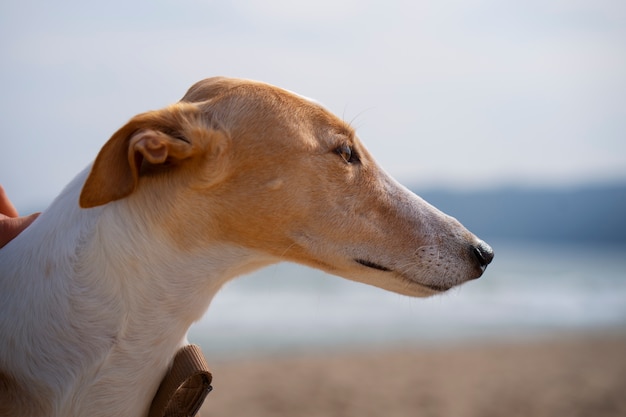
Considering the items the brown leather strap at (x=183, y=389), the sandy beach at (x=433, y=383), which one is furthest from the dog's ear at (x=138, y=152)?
the sandy beach at (x=433, y=383)

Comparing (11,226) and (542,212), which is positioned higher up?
(542,212)

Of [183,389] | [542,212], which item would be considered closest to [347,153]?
[183,389]

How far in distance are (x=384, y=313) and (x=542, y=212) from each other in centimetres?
4334

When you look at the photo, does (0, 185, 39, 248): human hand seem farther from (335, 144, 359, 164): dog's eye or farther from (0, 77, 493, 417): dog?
(335, 144, 359, 164): dog's eye

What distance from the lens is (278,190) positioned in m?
2.40

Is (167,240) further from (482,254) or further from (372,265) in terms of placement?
(482,254)

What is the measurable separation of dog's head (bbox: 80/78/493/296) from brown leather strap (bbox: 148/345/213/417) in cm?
40

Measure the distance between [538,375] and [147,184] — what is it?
910 cm

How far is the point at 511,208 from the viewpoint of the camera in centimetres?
5672

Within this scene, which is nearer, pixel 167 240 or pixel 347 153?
pixel 167 240

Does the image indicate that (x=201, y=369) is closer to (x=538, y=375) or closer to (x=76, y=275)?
(x=76, y=275)

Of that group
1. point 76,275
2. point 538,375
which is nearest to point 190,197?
point 76,275

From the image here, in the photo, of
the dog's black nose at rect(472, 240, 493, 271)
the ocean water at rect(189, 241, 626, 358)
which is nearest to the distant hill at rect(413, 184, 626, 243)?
the ocean water at rect(189, 241, 626, 358)

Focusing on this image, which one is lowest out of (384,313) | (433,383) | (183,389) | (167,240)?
(384,313)
